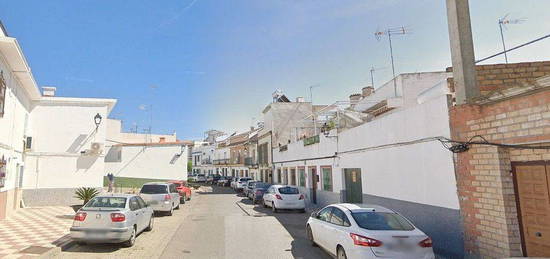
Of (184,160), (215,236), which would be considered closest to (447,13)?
(215,236)

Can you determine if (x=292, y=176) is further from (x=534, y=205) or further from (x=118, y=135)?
(x=118, y=135)

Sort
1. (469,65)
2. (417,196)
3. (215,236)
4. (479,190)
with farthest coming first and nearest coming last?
(215,236) < (417,196) < (469,65) < (479,190)

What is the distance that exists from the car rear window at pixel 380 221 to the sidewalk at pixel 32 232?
25.8 ft

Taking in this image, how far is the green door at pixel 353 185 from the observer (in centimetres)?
1312

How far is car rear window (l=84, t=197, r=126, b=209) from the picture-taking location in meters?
8.91

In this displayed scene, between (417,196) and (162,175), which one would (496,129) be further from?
(162,175)

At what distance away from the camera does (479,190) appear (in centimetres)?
675

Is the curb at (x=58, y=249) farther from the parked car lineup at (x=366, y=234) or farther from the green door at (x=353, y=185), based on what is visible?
the green door at (x=353, y=185)

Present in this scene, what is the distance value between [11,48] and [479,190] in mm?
15260

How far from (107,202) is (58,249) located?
1579 mm

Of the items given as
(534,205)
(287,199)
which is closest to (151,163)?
(287,199)

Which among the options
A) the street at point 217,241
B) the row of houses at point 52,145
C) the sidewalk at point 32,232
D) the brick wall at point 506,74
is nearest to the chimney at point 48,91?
the row of houses at point 52,145

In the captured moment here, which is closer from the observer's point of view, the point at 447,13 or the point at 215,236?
the point at 447,13

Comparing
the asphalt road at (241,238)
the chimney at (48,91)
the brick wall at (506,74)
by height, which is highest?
the chimney at (48,91)
